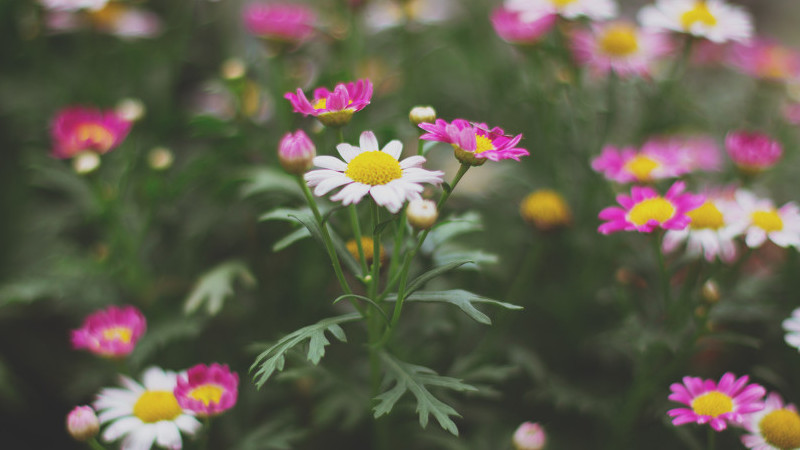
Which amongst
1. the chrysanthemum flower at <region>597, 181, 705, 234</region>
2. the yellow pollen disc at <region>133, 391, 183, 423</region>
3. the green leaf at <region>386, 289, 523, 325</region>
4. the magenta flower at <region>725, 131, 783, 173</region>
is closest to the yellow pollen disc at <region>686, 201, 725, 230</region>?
the chrysanthemum flower at <region>597, 181, 705, 234</region>

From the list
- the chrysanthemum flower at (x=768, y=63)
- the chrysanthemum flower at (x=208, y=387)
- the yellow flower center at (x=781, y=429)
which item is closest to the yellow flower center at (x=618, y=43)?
the chrysanthemum flower at (x=768, y=63)

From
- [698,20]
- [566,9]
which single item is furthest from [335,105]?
[698,20]

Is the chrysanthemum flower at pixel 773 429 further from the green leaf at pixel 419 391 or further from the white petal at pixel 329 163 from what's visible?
the white petal at pixel 329 163

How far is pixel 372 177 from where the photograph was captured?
2.87 feet

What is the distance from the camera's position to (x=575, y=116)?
1.53m

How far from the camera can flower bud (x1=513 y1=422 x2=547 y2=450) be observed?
1069 millimetres

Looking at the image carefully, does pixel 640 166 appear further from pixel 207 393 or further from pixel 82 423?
pixel 82 423

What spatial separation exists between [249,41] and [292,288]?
1345 mm

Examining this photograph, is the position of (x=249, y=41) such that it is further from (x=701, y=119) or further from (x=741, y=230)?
(x=741, y=230)

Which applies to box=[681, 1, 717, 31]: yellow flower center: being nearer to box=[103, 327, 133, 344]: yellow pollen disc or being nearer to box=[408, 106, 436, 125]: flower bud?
box=[408, 106, 436, 125]: flower bud

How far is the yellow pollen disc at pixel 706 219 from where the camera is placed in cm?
116

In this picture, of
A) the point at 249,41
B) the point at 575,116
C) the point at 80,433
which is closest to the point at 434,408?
the point at 80,433

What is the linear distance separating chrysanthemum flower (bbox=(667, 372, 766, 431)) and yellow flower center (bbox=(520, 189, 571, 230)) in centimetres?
45

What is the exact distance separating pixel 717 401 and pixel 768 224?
14.5 inches
